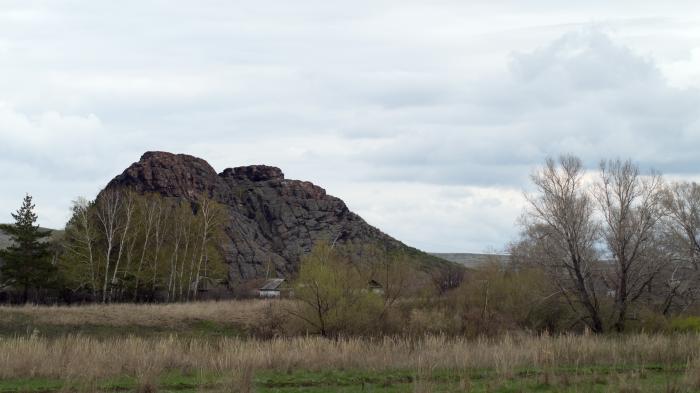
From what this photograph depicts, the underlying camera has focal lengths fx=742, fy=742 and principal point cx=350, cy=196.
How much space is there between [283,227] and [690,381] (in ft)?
316

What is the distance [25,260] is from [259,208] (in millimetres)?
59007

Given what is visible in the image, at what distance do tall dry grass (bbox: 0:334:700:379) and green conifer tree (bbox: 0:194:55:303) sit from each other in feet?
117

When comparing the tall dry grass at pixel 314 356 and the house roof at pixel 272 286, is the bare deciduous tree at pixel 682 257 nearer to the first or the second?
the tall dry grass at pixel 314 356

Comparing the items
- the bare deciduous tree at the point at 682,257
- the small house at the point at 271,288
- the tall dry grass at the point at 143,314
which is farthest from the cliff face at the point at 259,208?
the bare deciduous tree at the point at 682,257

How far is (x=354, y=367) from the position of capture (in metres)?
21.6

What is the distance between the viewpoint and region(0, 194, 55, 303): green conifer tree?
5638 cm

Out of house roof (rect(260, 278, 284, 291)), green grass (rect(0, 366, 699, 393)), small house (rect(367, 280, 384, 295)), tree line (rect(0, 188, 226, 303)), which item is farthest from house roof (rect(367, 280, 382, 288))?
house roof (rect(260, 278, 284, 291))

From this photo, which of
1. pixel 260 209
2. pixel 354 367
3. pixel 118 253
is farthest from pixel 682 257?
pixel 260 209

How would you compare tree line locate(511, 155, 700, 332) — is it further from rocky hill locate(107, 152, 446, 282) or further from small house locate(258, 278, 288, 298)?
rocky hill locate(107, 152, 446, 282)

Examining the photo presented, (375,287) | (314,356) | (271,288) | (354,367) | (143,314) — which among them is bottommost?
(354,367)

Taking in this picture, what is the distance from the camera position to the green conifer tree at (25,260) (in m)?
56.4

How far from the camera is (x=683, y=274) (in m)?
46.6

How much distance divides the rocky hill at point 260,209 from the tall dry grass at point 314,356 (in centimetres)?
6753

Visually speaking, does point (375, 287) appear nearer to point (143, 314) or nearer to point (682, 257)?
point (143, 314)
